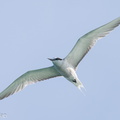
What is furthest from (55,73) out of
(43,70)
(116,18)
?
(116,18)

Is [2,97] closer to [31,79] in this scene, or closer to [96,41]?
[31,79]

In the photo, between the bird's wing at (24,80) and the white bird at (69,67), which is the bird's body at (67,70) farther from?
the bird's wing at (24,80)

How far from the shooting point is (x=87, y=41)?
47875 millimetres

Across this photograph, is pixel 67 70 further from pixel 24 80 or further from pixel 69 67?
pixel 24 80

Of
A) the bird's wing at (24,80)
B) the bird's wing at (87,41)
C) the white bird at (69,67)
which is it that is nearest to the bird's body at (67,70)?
the white bird at (69,67)

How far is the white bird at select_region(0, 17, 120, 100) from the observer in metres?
47.7

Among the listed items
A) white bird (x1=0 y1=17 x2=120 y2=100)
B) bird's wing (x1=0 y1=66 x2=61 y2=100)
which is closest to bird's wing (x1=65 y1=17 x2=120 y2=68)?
white bird (x1=0 y1=17 x2=120 y2=100)

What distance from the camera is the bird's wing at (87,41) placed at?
47719mm

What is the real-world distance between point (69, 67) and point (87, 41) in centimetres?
131

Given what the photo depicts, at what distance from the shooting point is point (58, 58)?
4800cm

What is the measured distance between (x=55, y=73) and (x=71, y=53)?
126 cm

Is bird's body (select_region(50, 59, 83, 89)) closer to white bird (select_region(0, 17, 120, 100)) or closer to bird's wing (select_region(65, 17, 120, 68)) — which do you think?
white bird (select_region(0, 17, 120, 100))

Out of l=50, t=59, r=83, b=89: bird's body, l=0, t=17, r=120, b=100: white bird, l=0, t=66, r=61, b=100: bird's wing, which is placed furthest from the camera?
l=0, t=66, r=61, b=100: bird's wing

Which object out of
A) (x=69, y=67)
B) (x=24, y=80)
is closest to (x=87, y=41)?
(x=69, y=67)
